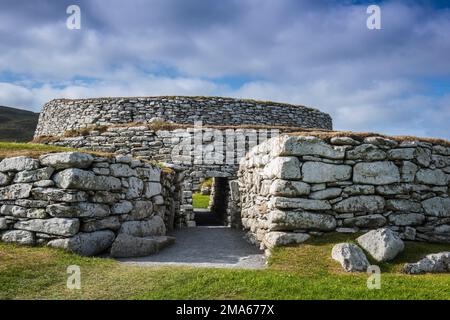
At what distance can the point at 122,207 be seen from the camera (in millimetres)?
8766

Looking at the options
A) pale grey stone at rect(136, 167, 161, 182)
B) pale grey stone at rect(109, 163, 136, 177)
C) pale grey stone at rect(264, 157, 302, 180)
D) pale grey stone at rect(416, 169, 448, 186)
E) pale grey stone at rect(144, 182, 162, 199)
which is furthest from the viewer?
pale grey stone at rect(144, 182, 162, 199)

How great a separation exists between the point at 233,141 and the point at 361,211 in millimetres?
9347

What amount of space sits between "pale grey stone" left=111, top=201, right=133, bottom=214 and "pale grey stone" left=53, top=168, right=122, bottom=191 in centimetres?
51

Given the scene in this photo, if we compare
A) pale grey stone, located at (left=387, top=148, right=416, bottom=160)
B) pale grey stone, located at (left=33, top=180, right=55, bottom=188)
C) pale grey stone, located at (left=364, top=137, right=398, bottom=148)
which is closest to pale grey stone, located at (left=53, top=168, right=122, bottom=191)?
pale grey stone, located at (left=33, top=180, right=55, bottom=188)

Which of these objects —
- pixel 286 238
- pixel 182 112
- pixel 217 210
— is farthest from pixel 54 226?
pixel 182 112

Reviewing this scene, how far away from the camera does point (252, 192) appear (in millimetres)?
10789

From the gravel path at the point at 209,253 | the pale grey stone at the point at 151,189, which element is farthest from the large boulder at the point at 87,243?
the pale grey stone at the point at 151,189

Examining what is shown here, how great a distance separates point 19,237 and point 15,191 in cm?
98

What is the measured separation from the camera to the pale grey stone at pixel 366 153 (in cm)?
798

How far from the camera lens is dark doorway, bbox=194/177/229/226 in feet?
52.2

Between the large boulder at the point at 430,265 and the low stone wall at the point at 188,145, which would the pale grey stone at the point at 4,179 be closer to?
the low stone wall at the point at 188,145

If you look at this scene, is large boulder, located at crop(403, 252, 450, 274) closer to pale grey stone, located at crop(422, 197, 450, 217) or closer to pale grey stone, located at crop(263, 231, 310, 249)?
pale grey stone, located at crop(422, 197, 450, 217)

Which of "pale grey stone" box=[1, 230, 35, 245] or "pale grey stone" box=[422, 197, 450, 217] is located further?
"pale grey stone" box=[422, 197, 450, 217]

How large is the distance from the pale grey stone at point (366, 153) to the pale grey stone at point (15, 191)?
6.84 meters
